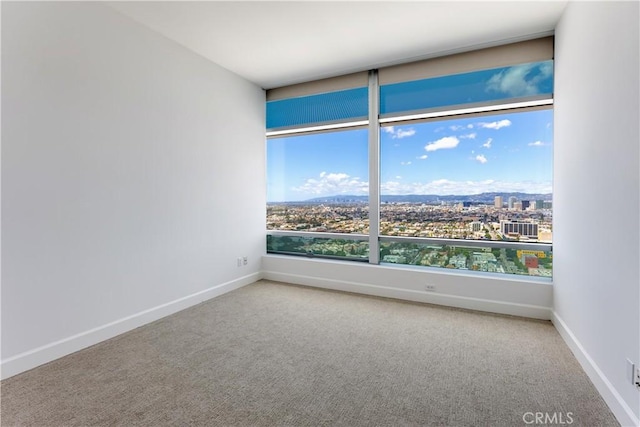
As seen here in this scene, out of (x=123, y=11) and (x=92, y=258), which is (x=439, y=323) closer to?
(x=92, y=258)

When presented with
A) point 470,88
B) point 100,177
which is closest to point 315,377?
point 100,177

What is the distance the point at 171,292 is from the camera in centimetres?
336

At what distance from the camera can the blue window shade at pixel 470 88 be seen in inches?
128

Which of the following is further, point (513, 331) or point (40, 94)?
point (513, 331)

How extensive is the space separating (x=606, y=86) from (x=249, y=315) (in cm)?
348

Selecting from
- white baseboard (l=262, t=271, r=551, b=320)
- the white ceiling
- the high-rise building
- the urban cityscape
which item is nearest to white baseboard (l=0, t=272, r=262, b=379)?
white baseboard (l=262, t=271, r=551, b=320)

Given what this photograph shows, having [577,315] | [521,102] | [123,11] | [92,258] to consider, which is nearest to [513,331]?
[577,315]

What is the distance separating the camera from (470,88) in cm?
354

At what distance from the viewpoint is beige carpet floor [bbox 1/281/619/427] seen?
1.75 m

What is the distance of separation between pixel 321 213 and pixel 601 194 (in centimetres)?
320

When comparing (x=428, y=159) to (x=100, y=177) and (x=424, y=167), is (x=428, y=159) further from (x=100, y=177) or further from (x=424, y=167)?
(x=100, y=177)

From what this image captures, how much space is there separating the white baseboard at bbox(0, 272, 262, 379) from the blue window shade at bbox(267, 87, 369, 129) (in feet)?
8.73

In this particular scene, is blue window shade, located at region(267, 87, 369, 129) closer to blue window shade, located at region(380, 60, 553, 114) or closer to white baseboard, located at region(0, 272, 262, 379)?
blue window shade, located at region(380, 60, 553, 114)

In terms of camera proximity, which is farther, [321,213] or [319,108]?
[321,213]
